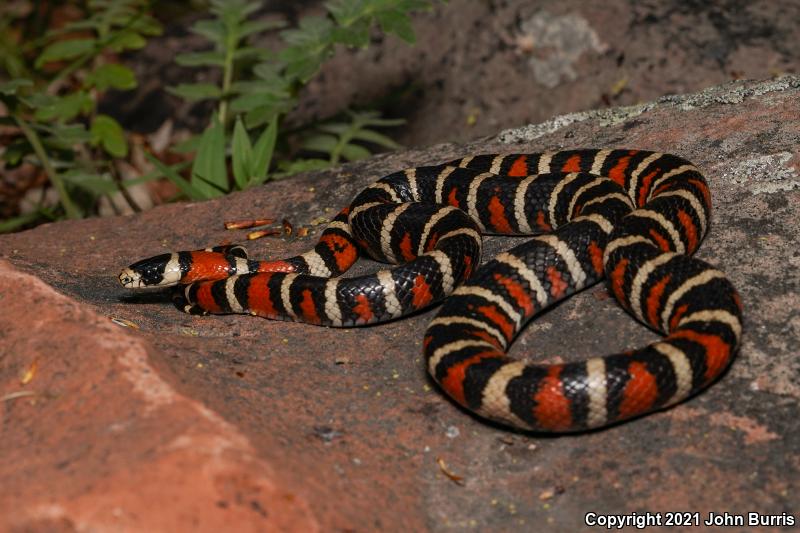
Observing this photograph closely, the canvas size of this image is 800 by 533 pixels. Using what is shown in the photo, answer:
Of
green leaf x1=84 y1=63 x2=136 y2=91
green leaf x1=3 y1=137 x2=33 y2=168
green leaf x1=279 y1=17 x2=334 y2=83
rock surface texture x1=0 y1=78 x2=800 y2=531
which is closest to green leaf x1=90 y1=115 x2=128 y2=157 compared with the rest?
green leaf x1=84 y1=63 x2=136 y2=91

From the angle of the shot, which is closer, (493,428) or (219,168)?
(493,428)

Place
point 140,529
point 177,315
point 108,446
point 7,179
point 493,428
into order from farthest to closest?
point 7,179, point 177,315, point 493,428, point 108,446, point 140,529

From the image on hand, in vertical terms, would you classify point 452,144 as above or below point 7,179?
above

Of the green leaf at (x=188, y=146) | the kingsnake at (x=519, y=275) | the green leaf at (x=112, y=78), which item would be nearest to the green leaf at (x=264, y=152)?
the green leaf at (x=188, y=146)

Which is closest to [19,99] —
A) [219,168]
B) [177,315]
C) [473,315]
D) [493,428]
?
[219,168]

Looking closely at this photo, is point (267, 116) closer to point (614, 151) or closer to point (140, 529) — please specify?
point (614, 151)

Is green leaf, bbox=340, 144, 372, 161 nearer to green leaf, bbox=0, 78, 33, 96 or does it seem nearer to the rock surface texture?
the rock surface texture

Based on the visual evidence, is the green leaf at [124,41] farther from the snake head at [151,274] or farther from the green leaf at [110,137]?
the snake head at [151,274]
